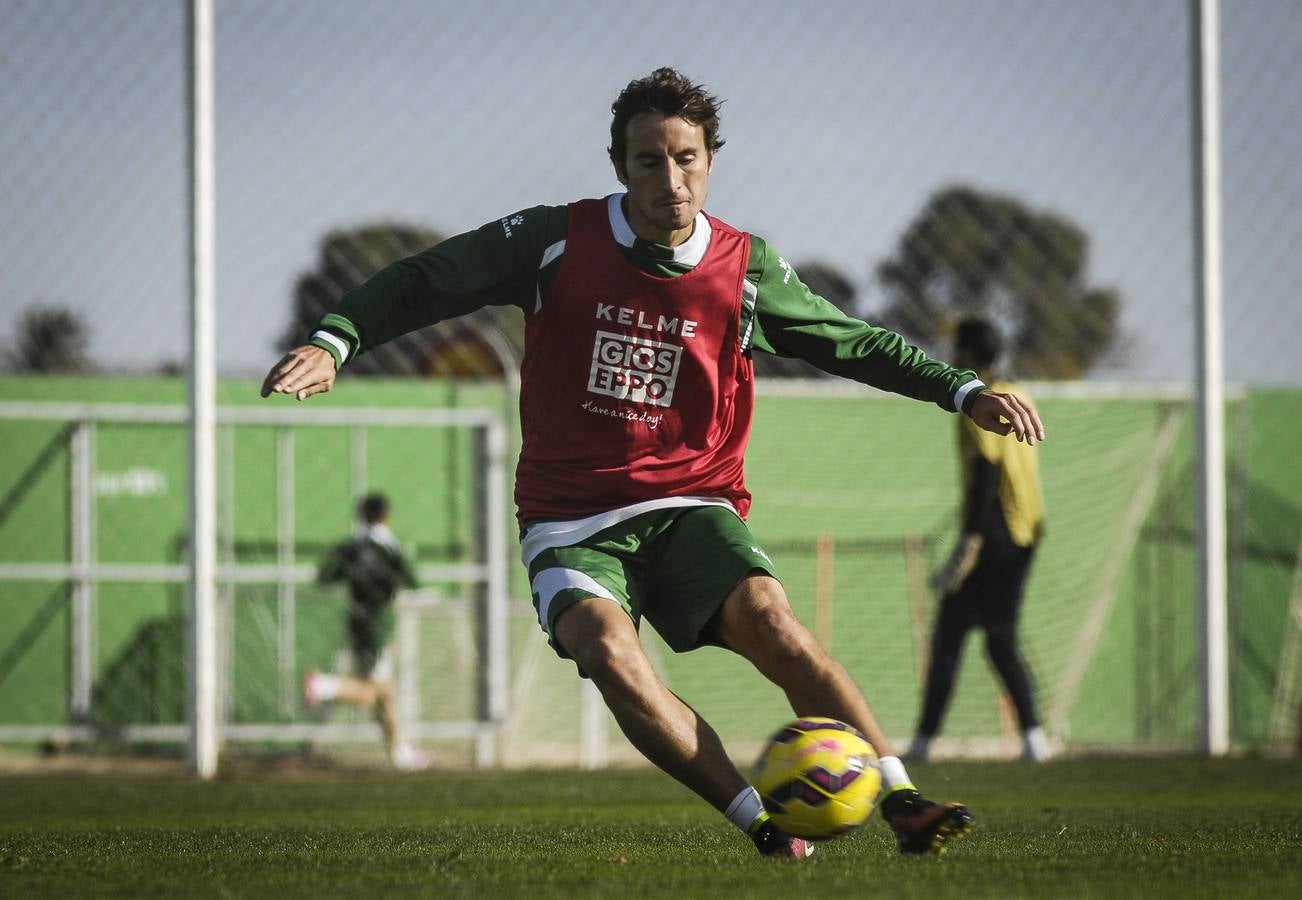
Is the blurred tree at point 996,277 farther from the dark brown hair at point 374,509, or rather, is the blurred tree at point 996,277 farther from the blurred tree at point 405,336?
the dark brown hair at point 374,509

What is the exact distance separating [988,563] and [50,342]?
6.78 metres

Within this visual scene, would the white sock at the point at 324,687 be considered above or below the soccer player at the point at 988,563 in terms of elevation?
below

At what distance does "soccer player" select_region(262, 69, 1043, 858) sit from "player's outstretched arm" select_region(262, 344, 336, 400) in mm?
109

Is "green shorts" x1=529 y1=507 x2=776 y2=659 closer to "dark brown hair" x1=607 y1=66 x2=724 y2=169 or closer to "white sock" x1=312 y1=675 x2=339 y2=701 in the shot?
"dark brown hair" x1=607 y1=66 x2=724 y2=169

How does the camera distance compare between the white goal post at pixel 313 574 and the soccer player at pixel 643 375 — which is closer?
the soccer player at pixel 643 375

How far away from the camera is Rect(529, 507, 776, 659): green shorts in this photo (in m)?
4.55

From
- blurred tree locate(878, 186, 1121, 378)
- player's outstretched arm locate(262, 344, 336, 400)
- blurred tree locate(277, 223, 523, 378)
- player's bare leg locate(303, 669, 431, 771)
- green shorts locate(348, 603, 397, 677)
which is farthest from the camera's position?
blurred tree locate(878, 186, 1121, 378)

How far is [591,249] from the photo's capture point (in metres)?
4.77

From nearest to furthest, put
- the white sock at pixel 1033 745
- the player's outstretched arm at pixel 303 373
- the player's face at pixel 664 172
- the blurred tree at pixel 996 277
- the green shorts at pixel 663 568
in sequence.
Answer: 1. the player's outstretched arm at pixel 303 373
2. the green shorts at pixel 663 568
3. the player's face at pixel 664 172
4. the white sock at pixel 1033 745
5. the blurred tree at pixel 996 277

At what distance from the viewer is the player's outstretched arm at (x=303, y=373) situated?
419 centimetres

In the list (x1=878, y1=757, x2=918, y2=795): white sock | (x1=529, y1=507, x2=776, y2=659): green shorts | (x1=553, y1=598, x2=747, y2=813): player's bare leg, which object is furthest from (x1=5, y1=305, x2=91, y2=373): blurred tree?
(x1=878, y1=757, x2=918, y2=795): white sock

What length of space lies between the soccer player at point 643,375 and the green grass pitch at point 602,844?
23.7 inches

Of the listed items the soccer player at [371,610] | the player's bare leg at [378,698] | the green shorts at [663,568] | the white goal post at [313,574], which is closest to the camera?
the green shorts at [663,568]

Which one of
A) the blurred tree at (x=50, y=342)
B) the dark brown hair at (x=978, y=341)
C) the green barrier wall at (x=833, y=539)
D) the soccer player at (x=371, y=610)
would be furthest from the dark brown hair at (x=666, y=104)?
the green barrier wall at (x=833, y=539)
